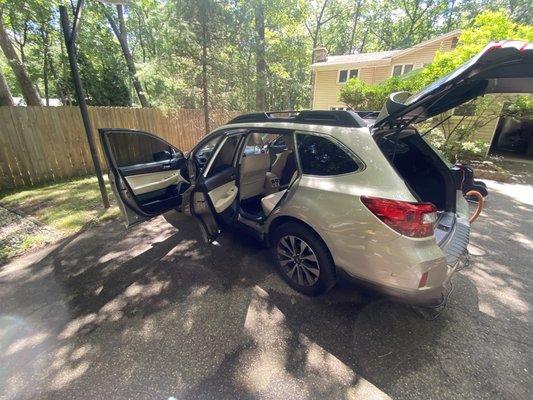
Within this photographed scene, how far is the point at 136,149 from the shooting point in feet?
11.3

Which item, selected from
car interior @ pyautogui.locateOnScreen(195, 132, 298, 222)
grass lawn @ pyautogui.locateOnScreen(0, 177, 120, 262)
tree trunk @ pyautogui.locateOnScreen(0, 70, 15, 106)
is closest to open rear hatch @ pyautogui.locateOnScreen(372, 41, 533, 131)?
car interior @ pyautogui.locateOnScreen(195, 132, 298, 222)

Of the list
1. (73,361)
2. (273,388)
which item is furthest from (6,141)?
(273,388)

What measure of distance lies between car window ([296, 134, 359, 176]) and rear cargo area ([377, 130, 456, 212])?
2.95ft

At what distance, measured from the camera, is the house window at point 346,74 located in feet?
53.6

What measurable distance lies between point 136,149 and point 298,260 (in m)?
2.63

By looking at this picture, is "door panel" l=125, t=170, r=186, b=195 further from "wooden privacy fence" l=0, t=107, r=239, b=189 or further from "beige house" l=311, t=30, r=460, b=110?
"beige house" l=311, t=30, r=460, b=110

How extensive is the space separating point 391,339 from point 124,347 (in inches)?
85.0

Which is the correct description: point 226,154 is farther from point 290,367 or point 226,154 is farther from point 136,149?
point 290,367

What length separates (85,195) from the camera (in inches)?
212

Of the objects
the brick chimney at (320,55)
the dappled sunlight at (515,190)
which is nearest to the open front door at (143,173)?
the dappled sunlight at (515,190)

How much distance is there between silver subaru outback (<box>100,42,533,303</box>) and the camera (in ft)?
5.83

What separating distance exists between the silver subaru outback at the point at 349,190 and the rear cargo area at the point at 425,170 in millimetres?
11

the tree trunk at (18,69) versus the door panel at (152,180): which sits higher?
the tree trunk at (18,69)

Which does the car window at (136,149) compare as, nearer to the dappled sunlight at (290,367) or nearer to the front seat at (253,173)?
the front seat at (253,173)
